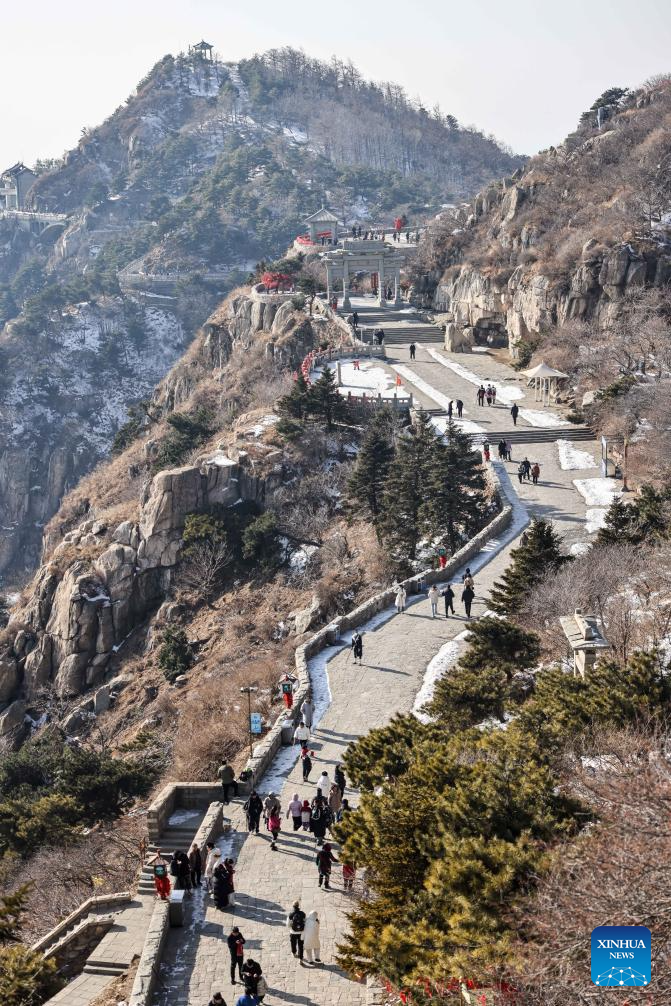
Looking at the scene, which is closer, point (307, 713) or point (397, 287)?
point (307, 713)

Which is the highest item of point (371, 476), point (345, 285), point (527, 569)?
point (345, 285)

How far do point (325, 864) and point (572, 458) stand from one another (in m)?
22.2

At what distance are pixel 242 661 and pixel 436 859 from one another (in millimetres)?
18108

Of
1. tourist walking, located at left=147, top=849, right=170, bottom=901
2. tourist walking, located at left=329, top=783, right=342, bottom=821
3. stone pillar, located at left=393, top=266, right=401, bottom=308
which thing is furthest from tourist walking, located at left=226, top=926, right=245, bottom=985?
stone pillar, located at left=393, top=266, right=401, bottom=308

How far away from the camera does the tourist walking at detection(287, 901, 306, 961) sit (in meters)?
11.9

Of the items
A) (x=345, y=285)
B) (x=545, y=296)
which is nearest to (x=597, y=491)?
(x=545, y=296)

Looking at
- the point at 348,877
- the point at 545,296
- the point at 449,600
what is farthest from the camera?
the point at 545,296

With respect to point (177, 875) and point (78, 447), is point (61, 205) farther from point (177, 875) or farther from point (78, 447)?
point (177, 875)

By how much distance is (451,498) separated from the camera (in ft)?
93.8

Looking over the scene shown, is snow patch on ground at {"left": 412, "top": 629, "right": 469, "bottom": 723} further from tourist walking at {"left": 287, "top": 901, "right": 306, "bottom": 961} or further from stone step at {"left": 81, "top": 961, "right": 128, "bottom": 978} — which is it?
stone step at {"left": 81, "top": 961, "right": 128, "bottom": 978}

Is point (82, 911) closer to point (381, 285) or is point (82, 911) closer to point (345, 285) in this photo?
point (345, 285)

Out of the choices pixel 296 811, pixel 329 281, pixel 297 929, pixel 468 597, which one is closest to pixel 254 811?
pixel 296 811

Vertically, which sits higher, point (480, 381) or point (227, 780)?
point (480, 381)

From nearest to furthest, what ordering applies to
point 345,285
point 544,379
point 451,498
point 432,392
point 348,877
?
point 348,877 < point 451,498 < point 544,379 < point 432,392 < point 345,285
